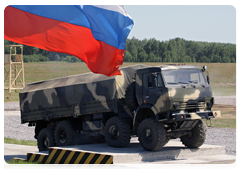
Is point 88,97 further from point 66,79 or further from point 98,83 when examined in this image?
point 66,79

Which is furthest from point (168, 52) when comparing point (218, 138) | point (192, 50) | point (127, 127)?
point (127, 127)

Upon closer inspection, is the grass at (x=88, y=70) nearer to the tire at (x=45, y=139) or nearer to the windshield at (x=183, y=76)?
the tire at (x=45, y=139)

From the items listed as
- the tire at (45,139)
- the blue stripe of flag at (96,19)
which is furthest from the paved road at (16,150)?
the blue stripe of flag at (96,19)

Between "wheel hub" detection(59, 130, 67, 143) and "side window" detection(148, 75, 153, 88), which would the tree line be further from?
"side window" detection(148, 75, 153, 88)

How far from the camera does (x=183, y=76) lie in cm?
1147

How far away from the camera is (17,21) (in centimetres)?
898

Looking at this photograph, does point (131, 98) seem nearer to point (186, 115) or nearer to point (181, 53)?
point (186, 115)

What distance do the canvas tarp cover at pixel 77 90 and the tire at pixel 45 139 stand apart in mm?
961

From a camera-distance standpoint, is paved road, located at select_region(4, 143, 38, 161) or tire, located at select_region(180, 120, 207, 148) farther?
paved road, located at select_region(4, 143, 38, 161)

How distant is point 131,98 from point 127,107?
1.42 feet

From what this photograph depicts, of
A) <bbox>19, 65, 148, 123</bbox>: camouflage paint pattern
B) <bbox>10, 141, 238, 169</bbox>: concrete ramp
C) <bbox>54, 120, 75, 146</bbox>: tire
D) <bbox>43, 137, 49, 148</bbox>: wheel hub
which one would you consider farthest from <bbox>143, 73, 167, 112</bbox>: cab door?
<bbox>43, 137, 49, 148</bbox>: wheel hub

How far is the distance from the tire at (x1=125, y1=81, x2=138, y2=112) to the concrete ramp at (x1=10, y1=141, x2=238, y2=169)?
1.33m

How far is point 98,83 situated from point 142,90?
6.15 feet

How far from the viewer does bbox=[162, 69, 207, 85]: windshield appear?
11.2 meters
